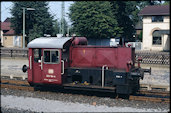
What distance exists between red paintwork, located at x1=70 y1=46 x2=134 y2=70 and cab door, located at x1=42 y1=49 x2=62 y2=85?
3.23ft

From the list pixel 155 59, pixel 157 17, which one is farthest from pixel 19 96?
pixel 157 17

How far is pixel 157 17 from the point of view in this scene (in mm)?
46156

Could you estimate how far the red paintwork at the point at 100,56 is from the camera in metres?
10.9

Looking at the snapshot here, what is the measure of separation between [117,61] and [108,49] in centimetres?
77

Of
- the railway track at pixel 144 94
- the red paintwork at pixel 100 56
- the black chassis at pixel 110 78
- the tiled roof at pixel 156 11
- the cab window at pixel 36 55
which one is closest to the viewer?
the railway track at pixel 144 94

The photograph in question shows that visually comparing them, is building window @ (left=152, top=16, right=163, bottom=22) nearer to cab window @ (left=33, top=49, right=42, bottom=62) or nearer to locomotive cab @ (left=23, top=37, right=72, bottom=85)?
locomotive cab @ (left=23, top=37, right=72, bottom=85)

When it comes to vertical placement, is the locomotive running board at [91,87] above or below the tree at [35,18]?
below

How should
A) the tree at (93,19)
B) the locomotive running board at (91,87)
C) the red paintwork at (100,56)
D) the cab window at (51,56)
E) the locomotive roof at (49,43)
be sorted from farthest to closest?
the tree at (93,19) < the cab window at (51,56) < the locomotive roof at (49,43) < the red paintwork at (100,56) < the locomotive running board at (91,87)

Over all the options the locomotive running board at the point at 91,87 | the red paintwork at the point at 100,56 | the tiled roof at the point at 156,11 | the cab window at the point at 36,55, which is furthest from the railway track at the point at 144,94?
the tiled roof at the point at 156,11

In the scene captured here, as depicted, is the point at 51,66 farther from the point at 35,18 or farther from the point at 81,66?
the point at 35,18

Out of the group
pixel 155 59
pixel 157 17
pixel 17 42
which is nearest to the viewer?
pixel 155 59

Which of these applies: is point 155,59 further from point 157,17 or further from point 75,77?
point 157,17

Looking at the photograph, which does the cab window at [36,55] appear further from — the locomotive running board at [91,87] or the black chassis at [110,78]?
the locomotive running board at [91,87]

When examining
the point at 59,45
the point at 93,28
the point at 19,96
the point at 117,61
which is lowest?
the point at 19,96
